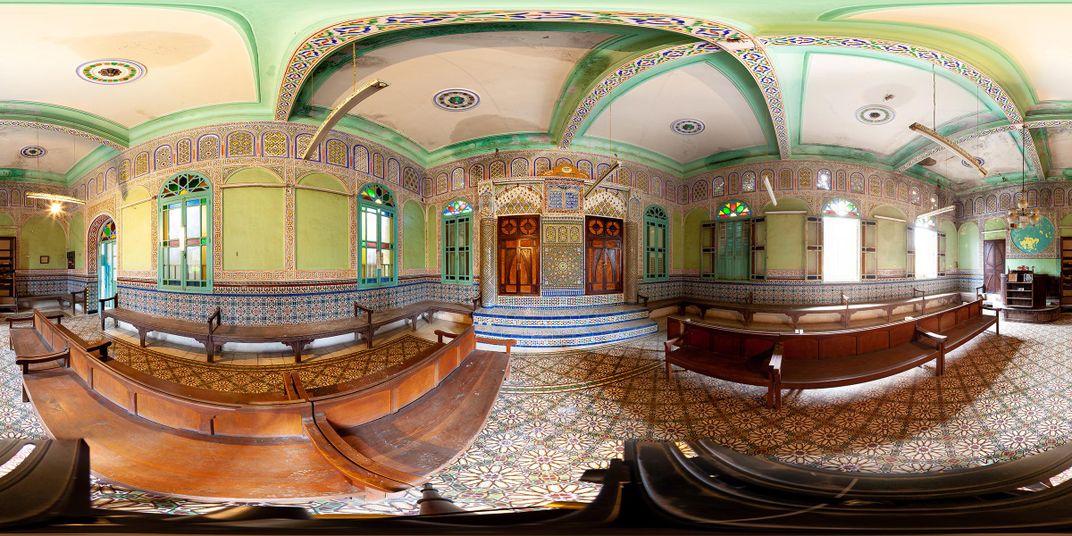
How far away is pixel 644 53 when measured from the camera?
2.19 metres

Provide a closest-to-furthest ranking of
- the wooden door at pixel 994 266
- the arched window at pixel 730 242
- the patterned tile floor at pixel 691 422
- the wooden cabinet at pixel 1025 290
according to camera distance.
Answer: the patterned tile floor at pixel 691 422
the arched window at pixel 730 242
the wooden door at pixel 994 266
the wooden cabinet at pixel 1025 290

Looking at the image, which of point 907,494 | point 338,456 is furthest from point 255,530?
point 907,494

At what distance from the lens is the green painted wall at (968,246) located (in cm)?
272

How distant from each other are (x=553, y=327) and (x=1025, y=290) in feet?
24.9

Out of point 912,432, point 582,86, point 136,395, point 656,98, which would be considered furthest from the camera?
point 656,98

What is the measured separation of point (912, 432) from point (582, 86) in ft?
9.22

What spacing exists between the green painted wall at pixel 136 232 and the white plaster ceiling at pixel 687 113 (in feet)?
10.8

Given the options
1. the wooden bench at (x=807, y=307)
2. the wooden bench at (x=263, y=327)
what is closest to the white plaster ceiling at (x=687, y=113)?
the wooden bench at (x=807, y=307)

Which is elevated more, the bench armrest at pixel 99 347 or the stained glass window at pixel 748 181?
the stained glass window at pixel 748 181

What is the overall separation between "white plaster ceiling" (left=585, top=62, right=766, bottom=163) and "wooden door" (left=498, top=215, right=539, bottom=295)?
131 centimetres

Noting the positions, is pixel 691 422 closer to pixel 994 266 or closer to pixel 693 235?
pixel 693 235

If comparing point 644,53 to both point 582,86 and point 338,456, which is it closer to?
point 582,86

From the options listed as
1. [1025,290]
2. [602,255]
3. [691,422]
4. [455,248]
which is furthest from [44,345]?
[1025,290]

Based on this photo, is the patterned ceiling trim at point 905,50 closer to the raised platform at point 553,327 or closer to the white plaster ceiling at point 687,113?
the white plaster ceiling at point 687,113
